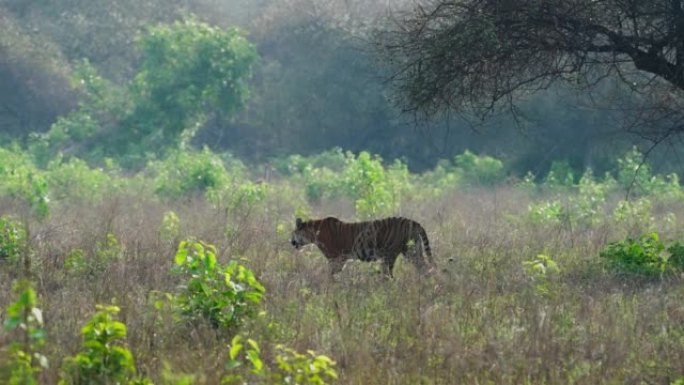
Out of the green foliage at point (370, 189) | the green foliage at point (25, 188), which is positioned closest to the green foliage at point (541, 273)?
the green foliage at point (370, 189)

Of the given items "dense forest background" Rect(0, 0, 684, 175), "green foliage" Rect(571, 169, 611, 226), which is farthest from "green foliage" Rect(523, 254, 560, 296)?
"dense forest background" Rect(0, 0, 684, 175)

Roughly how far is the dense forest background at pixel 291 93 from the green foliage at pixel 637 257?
71.6ft

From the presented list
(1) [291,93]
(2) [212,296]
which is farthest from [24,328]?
(1) [291,93]

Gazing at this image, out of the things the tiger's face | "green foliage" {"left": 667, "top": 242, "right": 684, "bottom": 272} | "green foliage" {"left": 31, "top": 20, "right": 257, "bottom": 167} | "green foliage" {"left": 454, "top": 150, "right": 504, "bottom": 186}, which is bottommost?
"green foliage" {"left": 667, "top": 242, "right": 684, "bottom": 272}

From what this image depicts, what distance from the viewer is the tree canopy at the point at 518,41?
11.7 meters

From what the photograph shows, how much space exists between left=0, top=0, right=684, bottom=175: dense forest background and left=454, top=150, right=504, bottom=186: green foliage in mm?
3049

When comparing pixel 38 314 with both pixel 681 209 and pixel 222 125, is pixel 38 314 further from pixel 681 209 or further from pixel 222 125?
pixel 222 125

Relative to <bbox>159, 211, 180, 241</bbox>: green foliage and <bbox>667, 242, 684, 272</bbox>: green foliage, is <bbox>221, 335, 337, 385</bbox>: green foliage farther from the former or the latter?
<bbox>159, 211, 180, 241</bbox>: green foliage

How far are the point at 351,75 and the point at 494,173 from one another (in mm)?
9604

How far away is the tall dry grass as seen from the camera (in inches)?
280

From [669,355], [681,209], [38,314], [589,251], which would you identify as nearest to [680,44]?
[589,251]

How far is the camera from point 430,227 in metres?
17.0

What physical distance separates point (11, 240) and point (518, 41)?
607 centimetres

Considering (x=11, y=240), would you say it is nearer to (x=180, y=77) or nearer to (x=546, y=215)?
(x=546, y=215)
